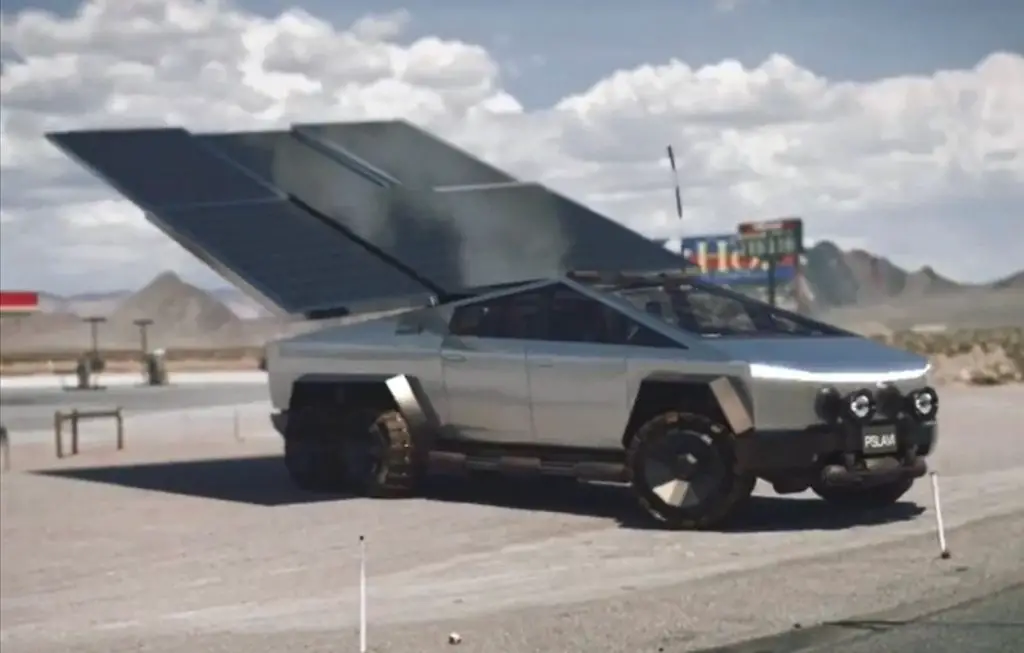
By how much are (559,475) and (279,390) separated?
144 inches

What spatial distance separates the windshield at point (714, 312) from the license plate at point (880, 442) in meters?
1.45

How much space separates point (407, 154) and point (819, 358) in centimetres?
940

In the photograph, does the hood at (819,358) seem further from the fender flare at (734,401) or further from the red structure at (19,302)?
the red structure at (19,302)

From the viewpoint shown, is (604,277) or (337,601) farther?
(604,277)

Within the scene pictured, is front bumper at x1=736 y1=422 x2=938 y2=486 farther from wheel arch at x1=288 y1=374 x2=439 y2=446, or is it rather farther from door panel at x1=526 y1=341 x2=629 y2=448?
wheel arch at x1=288 y1=374 x2=439 y2=446

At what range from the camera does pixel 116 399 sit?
53.7 m

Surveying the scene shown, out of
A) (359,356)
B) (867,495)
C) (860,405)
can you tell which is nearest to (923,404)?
(860,405)

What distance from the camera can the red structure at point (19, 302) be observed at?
6744 centimetres

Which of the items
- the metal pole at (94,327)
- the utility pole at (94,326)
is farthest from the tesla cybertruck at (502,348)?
the utility pole at (94,326)

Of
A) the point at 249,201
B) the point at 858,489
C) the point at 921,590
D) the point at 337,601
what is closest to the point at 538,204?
the point at 249,201

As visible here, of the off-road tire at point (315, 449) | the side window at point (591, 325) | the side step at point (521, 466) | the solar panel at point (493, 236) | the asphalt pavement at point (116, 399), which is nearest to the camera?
the side window at point (591, 325)

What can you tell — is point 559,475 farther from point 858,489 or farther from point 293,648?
point 293,648

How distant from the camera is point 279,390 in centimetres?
1855

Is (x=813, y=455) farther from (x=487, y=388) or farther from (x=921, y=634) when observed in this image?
(x=921, y=634)
